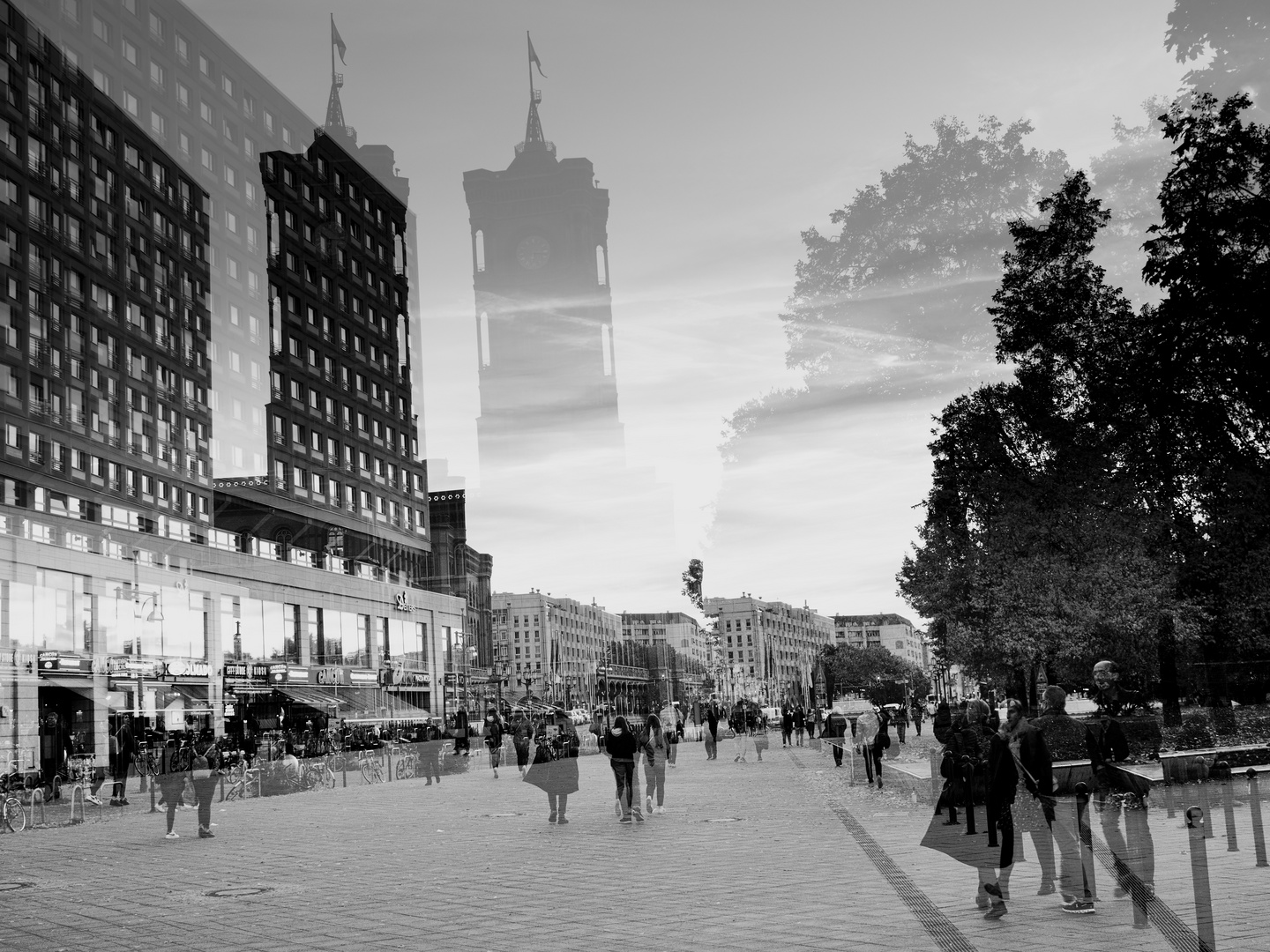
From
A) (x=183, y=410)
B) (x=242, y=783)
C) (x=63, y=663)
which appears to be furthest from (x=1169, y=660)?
(x=183, y=410)

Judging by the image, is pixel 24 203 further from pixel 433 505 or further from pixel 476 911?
→ pixel 433 505

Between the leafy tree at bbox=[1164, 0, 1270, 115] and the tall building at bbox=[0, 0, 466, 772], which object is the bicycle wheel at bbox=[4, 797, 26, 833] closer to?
the tall building at bbox=[0, 0, 466, 772]

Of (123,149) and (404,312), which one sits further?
(404,312)

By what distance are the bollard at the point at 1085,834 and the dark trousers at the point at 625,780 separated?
1051cm

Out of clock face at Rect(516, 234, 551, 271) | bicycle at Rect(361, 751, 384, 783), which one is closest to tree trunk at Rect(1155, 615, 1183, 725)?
bicycle at Rect(361, 751, 384, 783)

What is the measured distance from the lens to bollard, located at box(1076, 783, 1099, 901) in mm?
10148

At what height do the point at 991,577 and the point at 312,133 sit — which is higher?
the point at 312,133

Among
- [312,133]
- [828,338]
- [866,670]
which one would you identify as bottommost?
[866,670]

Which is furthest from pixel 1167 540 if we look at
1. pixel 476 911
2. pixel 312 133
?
pixel 312 133

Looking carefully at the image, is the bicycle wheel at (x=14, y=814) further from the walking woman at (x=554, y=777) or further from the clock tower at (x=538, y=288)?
the clock tower at (x=538, y=288)

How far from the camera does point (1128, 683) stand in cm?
4397

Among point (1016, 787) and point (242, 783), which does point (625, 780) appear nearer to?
point (1016, 787)

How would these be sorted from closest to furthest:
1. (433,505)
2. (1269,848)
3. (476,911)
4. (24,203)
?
(476,911), (1269,848), (24,203), (433,505)

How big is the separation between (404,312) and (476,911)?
7877 centimetres
